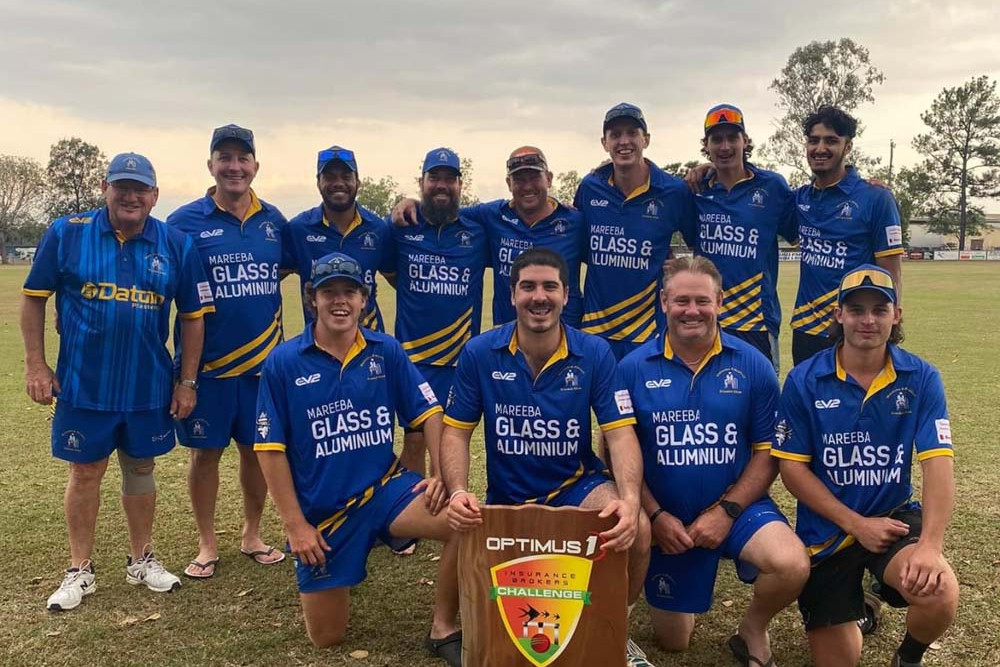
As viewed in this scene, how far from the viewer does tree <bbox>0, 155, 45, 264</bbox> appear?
7994 cm

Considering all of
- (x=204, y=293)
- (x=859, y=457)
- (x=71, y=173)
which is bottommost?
(x=859, y=457)

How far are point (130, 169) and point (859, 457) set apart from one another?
442 cm

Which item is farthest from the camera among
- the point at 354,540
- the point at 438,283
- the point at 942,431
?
the point at 438,283

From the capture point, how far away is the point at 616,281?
5512mm

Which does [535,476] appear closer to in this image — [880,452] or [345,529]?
[345,529]

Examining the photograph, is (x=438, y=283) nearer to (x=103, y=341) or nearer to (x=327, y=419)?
(x=327, y=419)

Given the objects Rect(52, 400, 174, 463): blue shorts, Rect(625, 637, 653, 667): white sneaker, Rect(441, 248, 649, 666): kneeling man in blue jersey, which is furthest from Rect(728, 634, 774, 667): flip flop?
Rect(52, 400, 174, 463): blue shorts

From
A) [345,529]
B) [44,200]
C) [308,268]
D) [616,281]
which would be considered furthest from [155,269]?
[44,200]

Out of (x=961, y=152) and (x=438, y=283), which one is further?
(x=961, y=152)

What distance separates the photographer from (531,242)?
218 inches

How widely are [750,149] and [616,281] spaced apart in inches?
52.1

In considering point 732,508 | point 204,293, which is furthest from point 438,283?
point 732,508

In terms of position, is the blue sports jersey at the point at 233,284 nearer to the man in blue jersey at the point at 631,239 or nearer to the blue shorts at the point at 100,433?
the blue shorts at the point at 100,433

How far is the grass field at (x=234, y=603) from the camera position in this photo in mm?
4051
